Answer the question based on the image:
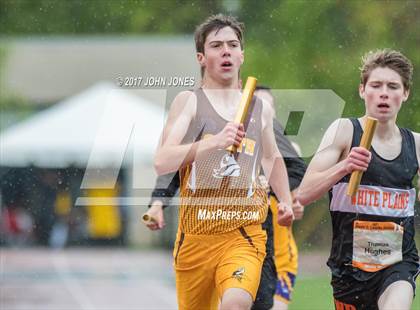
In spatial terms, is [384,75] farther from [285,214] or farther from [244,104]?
[285,214]

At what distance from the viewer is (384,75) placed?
6418 millimetres

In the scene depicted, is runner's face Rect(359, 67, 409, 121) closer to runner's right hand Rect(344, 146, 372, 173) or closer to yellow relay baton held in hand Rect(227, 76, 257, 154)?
runner's right hand Rect(344, 146, 372, 173)

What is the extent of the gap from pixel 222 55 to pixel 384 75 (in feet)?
3.06

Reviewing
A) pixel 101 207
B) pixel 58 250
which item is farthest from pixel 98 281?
pixel 58 250

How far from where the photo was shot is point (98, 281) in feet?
55.8

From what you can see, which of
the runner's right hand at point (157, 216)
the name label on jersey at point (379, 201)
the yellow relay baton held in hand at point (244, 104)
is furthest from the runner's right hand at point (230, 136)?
the runner's right hand at point (157, 216)

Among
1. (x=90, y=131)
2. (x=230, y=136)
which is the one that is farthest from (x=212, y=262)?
(x=90, y=131)

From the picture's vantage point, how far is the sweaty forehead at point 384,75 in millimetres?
6406

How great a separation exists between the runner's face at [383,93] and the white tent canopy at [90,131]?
968cm

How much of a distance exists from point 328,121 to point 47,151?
756 centimetres

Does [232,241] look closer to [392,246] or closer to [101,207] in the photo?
[392,246]

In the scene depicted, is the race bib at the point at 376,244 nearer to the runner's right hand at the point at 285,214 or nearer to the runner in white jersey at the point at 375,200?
the runner in white jersey at the point at 375,200

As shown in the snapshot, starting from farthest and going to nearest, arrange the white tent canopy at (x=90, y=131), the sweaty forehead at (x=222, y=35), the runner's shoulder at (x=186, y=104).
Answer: the white tent canopy at (x=90, y=131) < the sweaty forehead at (x=222, y=35) < the runner's shoulder at (x=186, y=104)

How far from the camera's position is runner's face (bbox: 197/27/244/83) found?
22.0 ft
